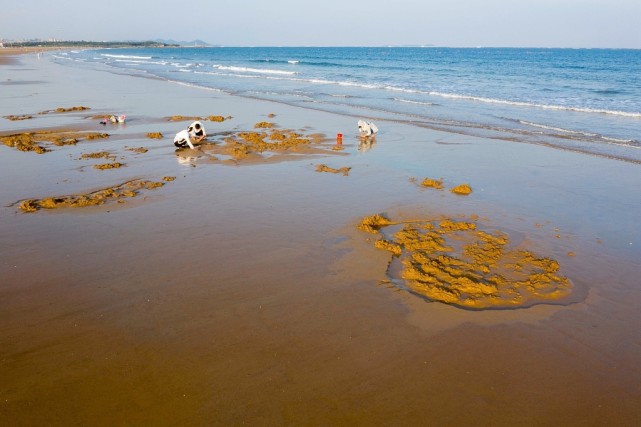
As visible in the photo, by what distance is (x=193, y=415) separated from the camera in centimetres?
380

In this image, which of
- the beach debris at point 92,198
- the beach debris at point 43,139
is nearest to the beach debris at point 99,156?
the beach debris at point 43,139

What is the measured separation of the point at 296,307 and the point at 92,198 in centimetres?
587

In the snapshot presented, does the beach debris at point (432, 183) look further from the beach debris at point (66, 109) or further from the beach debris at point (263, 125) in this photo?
the beach debris at point (66, 109)

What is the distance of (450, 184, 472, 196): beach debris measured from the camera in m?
9.98

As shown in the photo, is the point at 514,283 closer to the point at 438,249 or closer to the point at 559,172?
the point at 438,249

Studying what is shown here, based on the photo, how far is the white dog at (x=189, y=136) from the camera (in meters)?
13.5

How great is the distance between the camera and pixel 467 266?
6.50m

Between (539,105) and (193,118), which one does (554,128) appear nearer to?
(539,105)

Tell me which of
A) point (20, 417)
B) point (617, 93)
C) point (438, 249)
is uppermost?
point (617, 93)

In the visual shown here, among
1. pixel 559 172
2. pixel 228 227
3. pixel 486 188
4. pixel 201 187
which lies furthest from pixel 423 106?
pixel 228 227

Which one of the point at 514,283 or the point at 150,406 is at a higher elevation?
the point at 514,283

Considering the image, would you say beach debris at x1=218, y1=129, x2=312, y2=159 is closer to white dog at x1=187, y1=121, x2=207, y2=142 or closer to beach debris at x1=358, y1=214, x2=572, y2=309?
white dog at x1=187, y1=121, x2=207, y2=142

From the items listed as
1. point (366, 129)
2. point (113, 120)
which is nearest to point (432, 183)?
point (366, 129)

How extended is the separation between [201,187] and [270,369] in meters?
6.46
